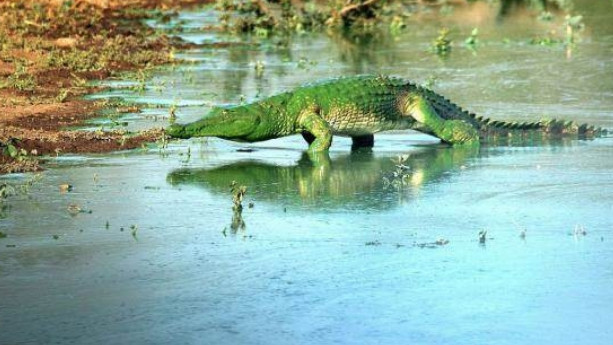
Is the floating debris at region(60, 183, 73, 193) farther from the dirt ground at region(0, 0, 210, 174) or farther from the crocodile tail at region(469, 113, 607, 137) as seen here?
the crocodile tail at region(469, 113, 607, 137)

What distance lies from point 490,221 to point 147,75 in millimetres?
9041

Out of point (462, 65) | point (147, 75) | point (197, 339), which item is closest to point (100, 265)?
point (197, 339)

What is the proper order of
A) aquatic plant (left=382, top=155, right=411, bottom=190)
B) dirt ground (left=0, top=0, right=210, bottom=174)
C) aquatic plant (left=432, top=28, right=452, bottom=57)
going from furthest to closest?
aquatic plant (left=432, top=28, right=452, bottom=57), dirt ground (left=0, top=0, right=210, bottom=174), aquatic plant (left=382, top=155, right=411, bottom=190)

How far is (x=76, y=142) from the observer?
11.1m

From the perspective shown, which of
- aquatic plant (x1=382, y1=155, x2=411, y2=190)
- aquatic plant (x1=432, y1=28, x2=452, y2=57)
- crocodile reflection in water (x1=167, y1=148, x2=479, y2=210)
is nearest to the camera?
crocodile reflection in water (x1=167, y1=148, x2=479, y2=210)

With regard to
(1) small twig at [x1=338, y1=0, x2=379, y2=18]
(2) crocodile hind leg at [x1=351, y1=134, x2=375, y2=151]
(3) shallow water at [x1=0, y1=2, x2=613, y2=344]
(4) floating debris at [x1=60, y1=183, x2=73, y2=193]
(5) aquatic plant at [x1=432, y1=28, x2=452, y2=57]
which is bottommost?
(3) shallow water at [x1=0, y1=2, x2=613, y2=344]

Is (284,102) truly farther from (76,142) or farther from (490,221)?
(490,221)

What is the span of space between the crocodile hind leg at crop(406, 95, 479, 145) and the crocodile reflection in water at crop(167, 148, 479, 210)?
35 centimetres

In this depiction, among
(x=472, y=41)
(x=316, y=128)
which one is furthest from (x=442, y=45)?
(x=316, y=128)

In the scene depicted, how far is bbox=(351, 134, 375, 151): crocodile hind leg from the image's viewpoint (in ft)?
37.1

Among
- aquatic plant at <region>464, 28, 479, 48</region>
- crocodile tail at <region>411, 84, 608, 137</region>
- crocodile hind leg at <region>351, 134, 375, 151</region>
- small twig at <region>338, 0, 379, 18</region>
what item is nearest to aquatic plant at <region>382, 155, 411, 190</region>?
crocodile hind leg at <region>351, 134, 375, 151</region>

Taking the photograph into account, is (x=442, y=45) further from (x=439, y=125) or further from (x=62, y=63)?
(x=439, y=125)

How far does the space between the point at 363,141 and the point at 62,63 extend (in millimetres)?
6956

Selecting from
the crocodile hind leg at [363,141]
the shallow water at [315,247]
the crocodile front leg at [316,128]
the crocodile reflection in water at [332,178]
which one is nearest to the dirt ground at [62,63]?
the shallow water at [315,247]
